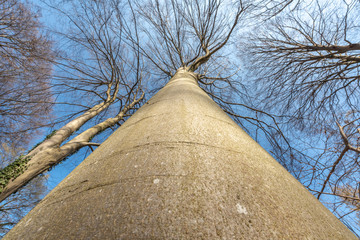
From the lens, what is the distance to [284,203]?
1.62 ft

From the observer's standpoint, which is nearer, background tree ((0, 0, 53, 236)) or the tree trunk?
the tree trunk

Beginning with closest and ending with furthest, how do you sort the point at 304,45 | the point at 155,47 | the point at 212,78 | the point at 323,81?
the point at 304,45 < the point at 323,81 < the point at 155,47 < the point at 212,78

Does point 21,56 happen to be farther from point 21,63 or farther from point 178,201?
point 178,201

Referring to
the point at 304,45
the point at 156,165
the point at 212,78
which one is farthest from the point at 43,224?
the point at 212,78

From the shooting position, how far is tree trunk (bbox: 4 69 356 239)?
1.22ft

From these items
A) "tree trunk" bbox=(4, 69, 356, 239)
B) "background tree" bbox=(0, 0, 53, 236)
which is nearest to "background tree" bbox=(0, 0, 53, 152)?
"background tree" bbox=(0, 0, 53, 236)

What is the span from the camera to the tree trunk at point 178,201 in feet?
1.22

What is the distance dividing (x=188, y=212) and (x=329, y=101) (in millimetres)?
4881

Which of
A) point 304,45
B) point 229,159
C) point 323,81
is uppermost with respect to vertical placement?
point 304,45

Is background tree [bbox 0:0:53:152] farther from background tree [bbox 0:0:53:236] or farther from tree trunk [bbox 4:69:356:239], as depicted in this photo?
tree trunk [bbox 4:69:356:239]

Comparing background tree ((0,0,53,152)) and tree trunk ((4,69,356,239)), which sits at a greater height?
background tree ((0,0,53,152))

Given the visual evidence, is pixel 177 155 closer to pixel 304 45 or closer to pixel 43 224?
pixel 43 224

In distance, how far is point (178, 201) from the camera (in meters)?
0.42

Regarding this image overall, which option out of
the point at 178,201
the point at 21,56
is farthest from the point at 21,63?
the point at 178,201
